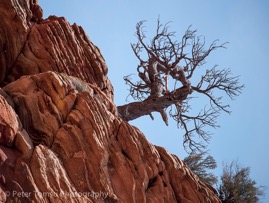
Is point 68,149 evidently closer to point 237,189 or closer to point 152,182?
point 152,182

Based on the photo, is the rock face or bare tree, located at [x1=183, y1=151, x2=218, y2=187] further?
bare tree, located at [x1=183, y1=151, x2=218, y2=187]

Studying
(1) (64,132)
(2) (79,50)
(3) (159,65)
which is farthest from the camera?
(3) (159,65)

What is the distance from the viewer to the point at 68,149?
7281 mm

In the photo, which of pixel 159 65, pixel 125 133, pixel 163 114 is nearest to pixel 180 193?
pixel 125 133

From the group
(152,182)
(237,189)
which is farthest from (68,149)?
(237,189)

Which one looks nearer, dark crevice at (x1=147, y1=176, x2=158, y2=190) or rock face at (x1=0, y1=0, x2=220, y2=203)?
rock face at (x1=0, y1=0, x2=220, y2=203)

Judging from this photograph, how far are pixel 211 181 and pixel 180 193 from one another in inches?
203

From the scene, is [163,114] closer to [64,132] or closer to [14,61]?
[14,61]

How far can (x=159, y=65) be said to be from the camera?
50.6ft

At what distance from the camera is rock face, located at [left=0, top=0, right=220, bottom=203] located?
6.28 m

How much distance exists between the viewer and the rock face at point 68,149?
6277 mm

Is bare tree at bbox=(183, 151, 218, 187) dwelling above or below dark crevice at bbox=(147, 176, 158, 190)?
above

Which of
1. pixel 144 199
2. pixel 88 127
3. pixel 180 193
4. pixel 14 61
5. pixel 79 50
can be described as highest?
pixel 79 50

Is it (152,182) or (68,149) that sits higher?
(152,182)
